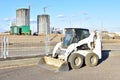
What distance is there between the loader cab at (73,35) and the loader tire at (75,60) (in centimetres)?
135

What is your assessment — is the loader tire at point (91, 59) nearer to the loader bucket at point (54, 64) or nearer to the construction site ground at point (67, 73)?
the construction site ground at point (67, 73)

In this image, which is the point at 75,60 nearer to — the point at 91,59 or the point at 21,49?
the point at 91,59

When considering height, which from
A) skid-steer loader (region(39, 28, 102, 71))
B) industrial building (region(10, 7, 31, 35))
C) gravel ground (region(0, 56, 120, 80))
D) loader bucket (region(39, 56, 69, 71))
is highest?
industrial building (region(10, 7, 31, 35))

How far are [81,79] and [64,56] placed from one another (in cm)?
385

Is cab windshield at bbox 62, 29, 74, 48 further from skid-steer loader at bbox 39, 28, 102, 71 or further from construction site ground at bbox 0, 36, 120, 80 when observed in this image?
construction site ground at bbox 0, 36, 120, 80

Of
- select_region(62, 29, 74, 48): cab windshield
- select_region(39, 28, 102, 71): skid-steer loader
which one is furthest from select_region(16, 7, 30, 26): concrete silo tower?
select_region(39, 28, 102, 71): skid-steer loader

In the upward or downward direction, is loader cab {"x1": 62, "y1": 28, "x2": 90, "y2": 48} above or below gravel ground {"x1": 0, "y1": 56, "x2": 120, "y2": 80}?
above

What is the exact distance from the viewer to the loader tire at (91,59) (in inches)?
661

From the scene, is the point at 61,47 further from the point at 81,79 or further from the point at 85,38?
the point at 81,79

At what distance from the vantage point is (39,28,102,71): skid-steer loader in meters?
16.4

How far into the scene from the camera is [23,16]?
7925 centimetres

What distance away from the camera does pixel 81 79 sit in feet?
43.1

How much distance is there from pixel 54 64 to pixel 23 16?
6364cm

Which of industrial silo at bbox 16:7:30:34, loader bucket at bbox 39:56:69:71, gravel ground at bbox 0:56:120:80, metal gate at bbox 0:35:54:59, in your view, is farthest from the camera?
industrial silo at bbox 16:7:30:34
